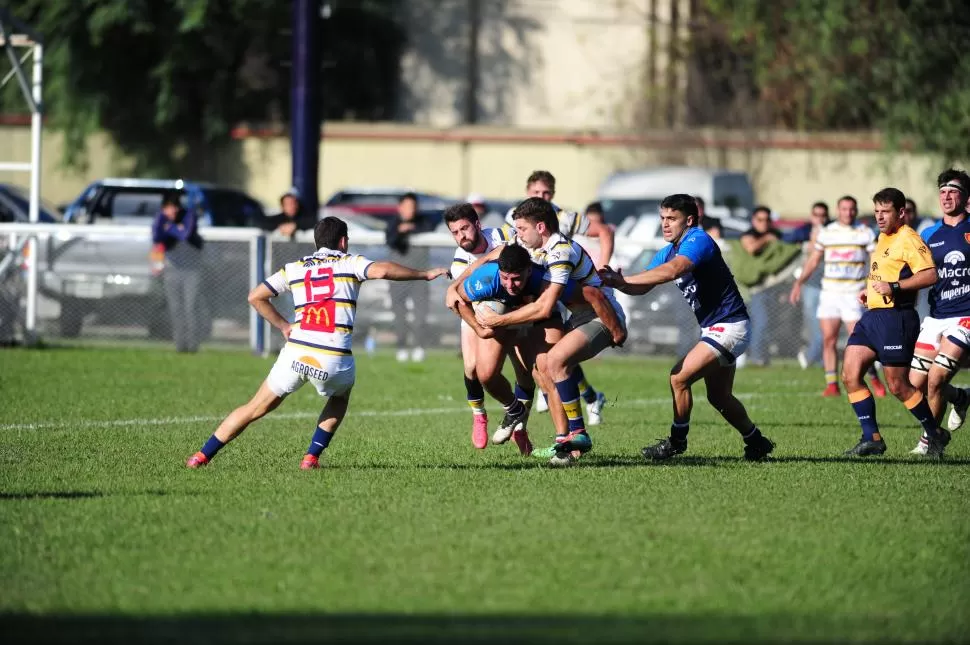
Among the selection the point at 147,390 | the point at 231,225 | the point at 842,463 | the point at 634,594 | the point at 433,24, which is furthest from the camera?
the point at 433,24

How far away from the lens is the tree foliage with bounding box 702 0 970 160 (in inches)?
1351

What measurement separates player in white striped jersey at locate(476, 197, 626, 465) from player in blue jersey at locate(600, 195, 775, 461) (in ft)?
0.98

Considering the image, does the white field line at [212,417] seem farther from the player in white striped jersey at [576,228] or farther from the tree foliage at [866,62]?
the tree foliage at [866,62]

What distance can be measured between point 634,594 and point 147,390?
1021cm

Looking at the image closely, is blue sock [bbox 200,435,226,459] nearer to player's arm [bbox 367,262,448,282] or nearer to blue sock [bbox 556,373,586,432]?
player's arm [bbox 367,262,448,282]

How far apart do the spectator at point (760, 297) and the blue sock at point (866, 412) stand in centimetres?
889

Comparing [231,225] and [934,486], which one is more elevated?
[231,225]

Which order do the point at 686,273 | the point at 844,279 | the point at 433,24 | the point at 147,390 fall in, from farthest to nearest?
1. the point at 433,24
2. the point at 844,279
3. the point at 147,390
4. the point at 686,273

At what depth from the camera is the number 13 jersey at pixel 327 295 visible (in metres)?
9.98

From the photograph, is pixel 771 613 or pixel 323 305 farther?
pixel 323 305

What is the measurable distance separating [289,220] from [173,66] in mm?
19762

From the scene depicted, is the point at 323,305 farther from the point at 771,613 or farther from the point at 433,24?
the point at 433,24

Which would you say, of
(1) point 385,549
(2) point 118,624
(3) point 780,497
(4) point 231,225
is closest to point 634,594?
(1) point 385,549

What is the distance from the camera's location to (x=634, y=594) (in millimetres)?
6816
